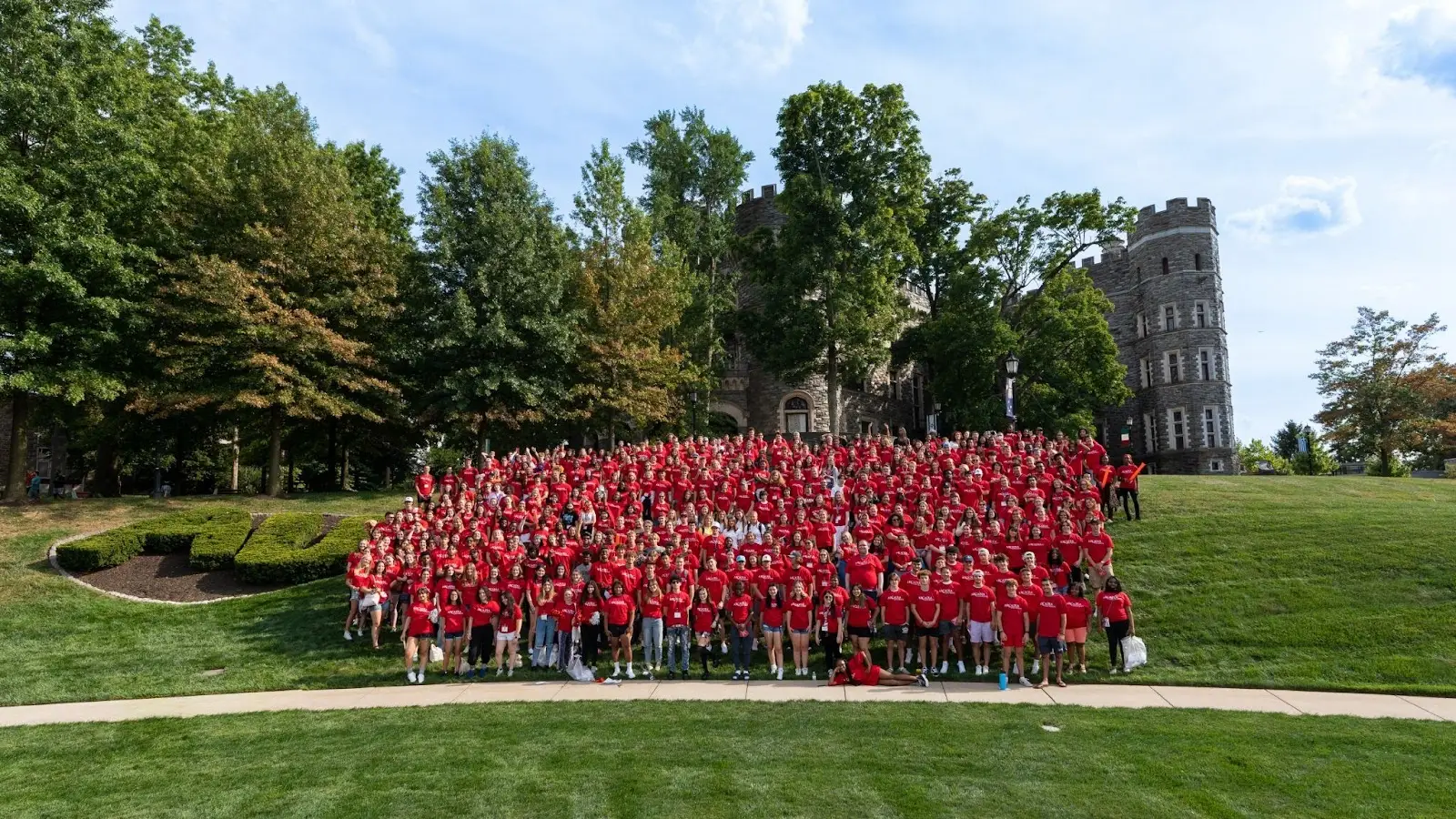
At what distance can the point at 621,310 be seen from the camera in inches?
1128

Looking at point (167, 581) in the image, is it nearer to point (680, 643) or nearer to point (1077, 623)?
point (680, 643)

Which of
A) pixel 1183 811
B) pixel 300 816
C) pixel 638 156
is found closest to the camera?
pixel 1183 811

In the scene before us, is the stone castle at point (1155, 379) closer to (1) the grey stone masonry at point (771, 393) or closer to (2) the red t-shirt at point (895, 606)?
(1) the grey stone masonry at point (771, 393)

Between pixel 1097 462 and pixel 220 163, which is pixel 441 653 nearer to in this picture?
pixel 1097 462

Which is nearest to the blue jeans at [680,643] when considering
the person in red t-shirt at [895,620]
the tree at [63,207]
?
the person in red t-shirt at [895,620]

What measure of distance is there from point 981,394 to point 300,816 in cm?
3276

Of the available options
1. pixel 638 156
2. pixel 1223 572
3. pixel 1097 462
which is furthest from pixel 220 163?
pixel 1223 572

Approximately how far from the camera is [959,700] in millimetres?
10258

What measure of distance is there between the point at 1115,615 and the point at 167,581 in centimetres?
1866

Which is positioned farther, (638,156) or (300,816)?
(638,156)

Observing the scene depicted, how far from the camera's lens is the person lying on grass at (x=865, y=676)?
1127 cm

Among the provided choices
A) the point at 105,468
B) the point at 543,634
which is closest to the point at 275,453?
the point at 105,468

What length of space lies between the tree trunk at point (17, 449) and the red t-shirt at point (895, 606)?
955 inches

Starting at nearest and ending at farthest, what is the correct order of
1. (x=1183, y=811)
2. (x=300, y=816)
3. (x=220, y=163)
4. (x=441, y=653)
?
1. (x=1183, y=811)
2. (x=300, y=816)
3. (x=441, y=653)
4. (x=220, y=163)
